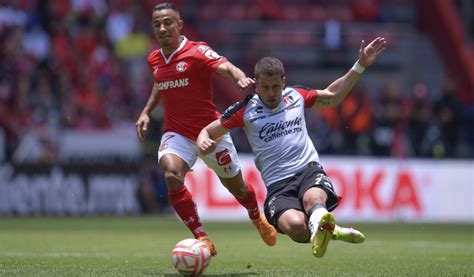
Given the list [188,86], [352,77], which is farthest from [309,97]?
[188,86]

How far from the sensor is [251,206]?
11039 mm

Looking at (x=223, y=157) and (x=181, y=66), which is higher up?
(x=181, y=66)

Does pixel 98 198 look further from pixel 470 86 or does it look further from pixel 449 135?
pixel 470 86

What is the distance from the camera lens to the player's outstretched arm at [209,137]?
8922 mm

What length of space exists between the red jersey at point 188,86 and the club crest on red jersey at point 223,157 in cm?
33

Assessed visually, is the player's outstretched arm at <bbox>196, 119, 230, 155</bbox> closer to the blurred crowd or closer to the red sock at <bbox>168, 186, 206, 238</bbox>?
the red sock at <bbox>168, 186, 206, 238</bbox>

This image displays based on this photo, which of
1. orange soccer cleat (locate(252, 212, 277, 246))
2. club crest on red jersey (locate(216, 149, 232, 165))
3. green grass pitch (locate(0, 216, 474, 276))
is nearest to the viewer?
green grass pitch (locate(0, 216, 474, 276))

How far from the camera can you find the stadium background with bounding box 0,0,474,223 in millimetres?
20016

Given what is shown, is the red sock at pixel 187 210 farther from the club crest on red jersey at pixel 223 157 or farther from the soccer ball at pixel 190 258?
the soccer ball at pixel 190 258

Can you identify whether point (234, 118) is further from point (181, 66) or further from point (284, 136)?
point (181, 66)

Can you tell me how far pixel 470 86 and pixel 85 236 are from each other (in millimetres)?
14924

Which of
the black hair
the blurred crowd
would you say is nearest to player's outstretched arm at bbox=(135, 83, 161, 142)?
the black hair

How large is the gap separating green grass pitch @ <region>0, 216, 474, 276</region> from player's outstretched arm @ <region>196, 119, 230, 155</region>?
3.84 ft

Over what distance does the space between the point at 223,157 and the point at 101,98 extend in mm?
11673
